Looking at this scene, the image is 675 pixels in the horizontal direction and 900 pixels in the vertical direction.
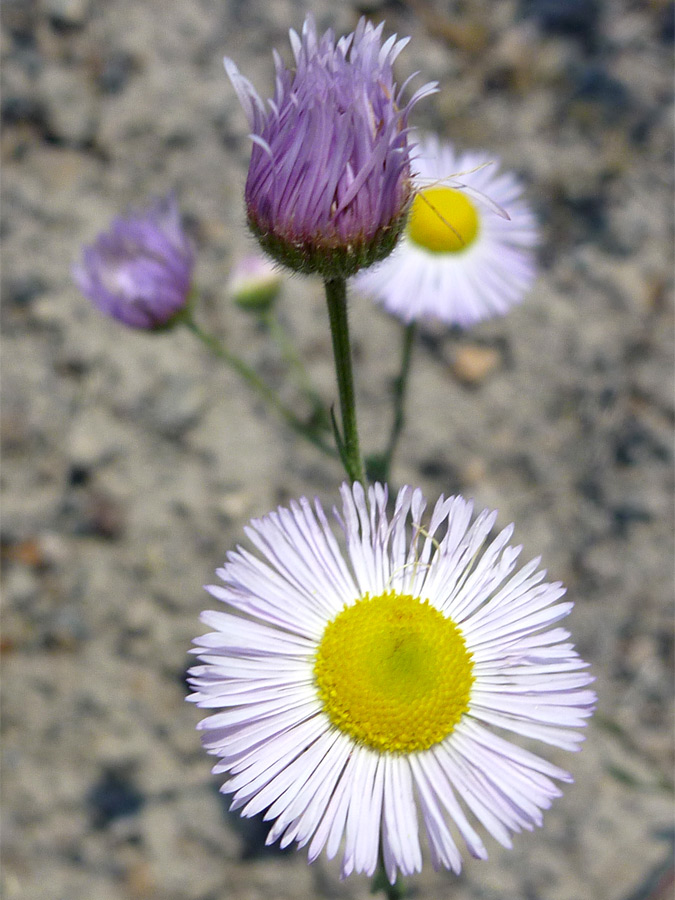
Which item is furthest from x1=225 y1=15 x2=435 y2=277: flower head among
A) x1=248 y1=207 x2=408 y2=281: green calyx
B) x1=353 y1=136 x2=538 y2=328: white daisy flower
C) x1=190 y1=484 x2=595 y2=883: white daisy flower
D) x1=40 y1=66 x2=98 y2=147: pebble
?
x1=40 y1=66 x2=98 y2=147: pebble

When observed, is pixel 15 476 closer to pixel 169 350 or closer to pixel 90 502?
pixel 90 502

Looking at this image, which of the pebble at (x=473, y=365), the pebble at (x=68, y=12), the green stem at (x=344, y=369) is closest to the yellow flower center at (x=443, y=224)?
the pebble at (x=473, y=365)

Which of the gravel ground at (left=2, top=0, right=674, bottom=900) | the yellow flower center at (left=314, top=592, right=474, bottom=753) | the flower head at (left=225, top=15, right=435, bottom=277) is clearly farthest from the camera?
the gravel ground at (left=2, top=0, right=674, bottom=900)

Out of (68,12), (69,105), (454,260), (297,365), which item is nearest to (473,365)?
(454,260)

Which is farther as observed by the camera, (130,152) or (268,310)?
(130,152)

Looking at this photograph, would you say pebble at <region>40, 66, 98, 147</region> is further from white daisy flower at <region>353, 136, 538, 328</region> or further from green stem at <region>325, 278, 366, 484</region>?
green stem at <region>325, 278, 366, 484</region>

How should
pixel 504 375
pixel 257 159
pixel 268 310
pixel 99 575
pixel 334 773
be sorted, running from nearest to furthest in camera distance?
pixel 257 159 < pixel 334 773 < pixel 268 310 < pixel 99 575 < pixel 504 375

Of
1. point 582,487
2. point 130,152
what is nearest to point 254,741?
point 582,487
